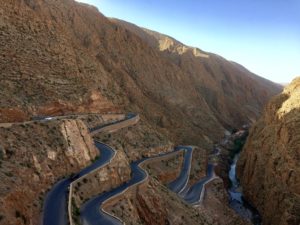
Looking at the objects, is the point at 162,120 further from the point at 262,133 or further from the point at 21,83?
the point at 21,83

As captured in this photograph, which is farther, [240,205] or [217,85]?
[217,85]

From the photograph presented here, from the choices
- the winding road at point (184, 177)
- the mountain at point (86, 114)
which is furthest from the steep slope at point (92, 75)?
the winding road at point (184, 177)

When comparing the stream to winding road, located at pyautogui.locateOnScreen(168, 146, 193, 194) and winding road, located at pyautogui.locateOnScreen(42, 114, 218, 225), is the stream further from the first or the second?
winding road, located at pyautogui.locateOnScreen(42, 114, 218, 225)

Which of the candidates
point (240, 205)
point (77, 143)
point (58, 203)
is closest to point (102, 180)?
point (77, 143)

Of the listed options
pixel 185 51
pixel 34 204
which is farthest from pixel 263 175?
pixel 185 51

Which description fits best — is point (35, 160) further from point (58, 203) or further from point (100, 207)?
point (100, 207)

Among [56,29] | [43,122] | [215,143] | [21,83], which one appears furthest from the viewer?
[215,143]

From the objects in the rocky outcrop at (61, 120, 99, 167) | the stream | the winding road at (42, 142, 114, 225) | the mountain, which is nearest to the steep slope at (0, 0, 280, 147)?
the mountain
